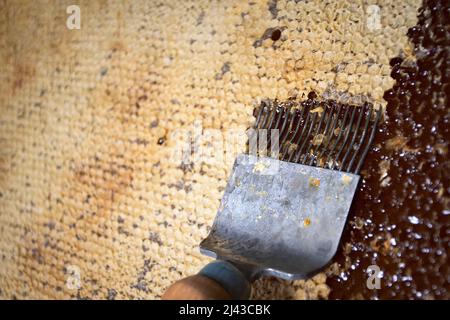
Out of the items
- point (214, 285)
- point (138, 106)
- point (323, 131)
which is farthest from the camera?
point (138, 106)

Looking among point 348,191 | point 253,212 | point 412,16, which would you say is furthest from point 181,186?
point 412,16

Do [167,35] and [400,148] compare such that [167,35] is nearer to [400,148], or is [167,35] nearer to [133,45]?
[133,45]

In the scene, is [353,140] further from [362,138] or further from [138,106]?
[138,106]

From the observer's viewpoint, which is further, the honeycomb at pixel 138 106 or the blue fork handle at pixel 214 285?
the honeycomb at pixel 138 106

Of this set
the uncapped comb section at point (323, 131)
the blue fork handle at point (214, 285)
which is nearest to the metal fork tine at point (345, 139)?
the uncapped comb section at point (323, 131)

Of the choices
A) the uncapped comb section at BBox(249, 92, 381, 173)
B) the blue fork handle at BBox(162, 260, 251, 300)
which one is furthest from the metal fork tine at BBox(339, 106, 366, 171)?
the blue fork handle at BBox(162, 260, 251, 300)

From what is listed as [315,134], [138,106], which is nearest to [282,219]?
[315,134]

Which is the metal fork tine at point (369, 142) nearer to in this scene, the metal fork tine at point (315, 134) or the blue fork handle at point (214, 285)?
the metal fork tine at point (315, 134)
